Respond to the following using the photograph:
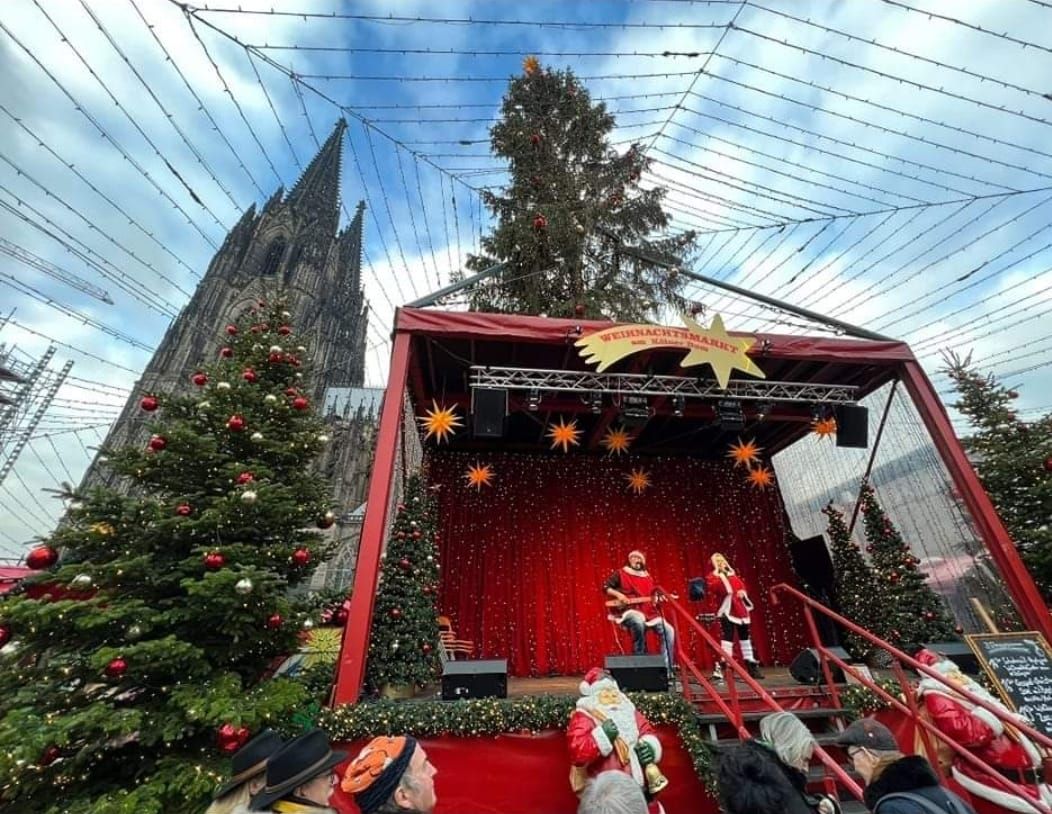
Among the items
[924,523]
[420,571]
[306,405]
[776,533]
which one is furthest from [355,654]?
[776,533]

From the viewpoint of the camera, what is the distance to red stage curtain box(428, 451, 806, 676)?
761 cm

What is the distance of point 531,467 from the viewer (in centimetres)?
872

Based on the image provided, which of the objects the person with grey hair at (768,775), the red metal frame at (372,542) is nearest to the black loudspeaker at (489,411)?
the red metal frame at (372,542)

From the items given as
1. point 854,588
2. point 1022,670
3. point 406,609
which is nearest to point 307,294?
point 406,609

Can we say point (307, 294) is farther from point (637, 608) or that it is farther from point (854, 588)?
point (854, 588)

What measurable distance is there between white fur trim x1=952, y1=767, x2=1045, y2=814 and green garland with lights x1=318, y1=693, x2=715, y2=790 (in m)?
1.38

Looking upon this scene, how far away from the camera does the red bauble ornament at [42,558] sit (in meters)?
3.07

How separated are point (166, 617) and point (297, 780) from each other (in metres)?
2.40

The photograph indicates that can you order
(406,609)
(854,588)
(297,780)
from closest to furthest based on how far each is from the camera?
(297,780) → (406,609) → (854,588)

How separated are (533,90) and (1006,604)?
12494 mm

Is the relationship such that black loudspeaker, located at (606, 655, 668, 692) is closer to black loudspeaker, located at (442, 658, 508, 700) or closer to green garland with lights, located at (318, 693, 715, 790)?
green garland with lights, located at (318, 693, 715, 790)

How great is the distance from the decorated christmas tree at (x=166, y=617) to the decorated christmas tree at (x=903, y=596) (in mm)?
7056

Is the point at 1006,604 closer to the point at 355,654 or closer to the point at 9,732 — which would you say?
the point at 355,654

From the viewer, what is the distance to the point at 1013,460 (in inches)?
260
